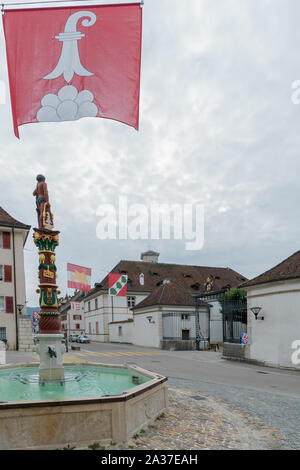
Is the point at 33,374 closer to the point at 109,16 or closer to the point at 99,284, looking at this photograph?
the point at 109,16

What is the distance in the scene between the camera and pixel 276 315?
57.8 ft

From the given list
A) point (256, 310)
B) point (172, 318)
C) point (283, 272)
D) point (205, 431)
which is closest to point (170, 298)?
point (172, 318)

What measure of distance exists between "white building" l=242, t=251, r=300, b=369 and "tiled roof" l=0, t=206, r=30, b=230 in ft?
61.3

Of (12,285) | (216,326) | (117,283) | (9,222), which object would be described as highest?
(9,222)

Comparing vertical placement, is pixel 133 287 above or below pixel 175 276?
below

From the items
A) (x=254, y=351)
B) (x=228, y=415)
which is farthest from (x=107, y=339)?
(x=228, y=415)

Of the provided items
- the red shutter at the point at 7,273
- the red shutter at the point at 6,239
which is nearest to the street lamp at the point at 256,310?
the red shutter at the point at 7,273

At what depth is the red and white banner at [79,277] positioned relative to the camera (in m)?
31.7

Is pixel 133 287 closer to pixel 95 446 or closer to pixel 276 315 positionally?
pixel 276 315

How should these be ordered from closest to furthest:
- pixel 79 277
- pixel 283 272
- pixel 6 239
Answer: pixel 283 272
pixel 6 239
pixel 79 277

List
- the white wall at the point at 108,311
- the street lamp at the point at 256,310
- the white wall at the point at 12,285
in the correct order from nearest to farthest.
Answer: the street lamp at the point at 256,310 → the white wall at the point at 12,285 → the white wall at the point at 108,311

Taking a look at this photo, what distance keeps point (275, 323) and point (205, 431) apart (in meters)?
11.9

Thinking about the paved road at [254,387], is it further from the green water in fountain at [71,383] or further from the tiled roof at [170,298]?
the tiled roof at [170,298]

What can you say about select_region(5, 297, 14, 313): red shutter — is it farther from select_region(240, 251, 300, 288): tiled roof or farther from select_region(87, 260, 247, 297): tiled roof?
select_region(87, 260, 247, 297): tiled roof
